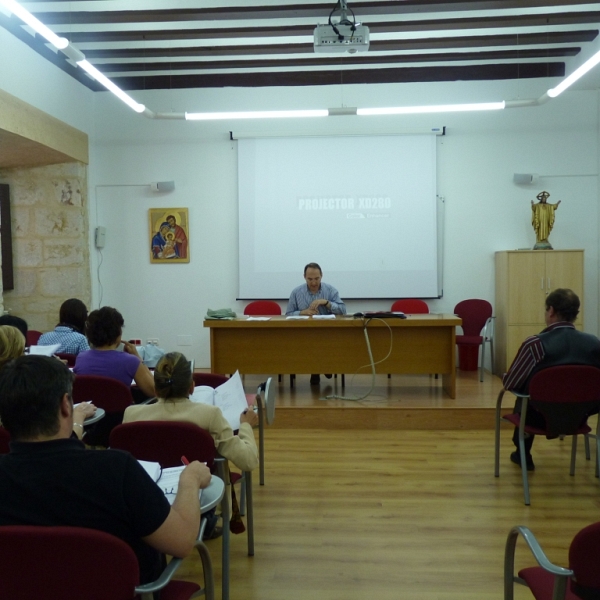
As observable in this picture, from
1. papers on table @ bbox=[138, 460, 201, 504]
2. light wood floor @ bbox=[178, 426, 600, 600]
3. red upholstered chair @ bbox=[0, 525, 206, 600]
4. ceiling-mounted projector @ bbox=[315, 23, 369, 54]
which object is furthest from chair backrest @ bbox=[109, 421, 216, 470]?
ceiling-mounted projector @ bbox=[315, 23, 369, 54]

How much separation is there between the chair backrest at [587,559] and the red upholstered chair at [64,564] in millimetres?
1033

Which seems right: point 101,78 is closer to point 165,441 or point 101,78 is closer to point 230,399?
point 230,399

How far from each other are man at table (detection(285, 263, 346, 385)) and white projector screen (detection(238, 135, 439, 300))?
3.97 ft

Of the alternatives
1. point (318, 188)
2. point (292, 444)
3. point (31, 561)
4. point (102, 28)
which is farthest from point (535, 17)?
point (31, 561)

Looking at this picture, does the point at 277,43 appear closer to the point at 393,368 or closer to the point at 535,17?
the point at 535,17

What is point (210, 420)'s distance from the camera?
8.23 feet

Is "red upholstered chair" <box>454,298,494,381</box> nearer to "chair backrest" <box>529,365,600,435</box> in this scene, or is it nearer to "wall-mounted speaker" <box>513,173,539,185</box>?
"wall-mounted speaker" <box>513,173,539,185</box>

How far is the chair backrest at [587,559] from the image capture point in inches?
56.4

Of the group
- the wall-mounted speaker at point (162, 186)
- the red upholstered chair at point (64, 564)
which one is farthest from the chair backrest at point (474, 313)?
the red upholstered chair at point (64, 564)

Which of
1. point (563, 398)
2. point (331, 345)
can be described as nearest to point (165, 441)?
point (563, 398)

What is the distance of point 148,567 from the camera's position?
5.33 ft

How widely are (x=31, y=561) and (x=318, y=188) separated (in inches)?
259

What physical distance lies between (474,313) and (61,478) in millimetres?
6346

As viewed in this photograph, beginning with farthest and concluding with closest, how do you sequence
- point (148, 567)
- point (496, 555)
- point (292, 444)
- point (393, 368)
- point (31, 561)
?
point (393, 368)
point (292, 444)
point (496, 555)
point (148, 567)
point (31, 561)
